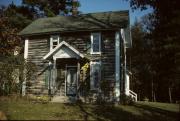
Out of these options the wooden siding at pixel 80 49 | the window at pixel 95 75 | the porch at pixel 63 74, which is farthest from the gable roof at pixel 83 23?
the window at pixel 95 75

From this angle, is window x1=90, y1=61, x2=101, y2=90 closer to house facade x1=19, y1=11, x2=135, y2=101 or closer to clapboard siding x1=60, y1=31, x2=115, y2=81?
house facade x1=19, y1=11, x2=135, y2=101

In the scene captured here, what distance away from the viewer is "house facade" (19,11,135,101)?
851 inches

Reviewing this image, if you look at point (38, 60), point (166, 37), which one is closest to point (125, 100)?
point (166, 37)

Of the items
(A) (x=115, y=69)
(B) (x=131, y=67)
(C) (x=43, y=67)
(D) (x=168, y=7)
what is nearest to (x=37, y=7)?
(B) (x=131, y=67)

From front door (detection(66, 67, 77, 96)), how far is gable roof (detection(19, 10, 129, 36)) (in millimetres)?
3675

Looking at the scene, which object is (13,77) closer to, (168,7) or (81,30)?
(81,30)

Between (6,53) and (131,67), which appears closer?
(6,53)

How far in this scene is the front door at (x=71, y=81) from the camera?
23234 millimetres

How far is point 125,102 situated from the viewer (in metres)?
20.8

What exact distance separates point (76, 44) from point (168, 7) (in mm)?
9375

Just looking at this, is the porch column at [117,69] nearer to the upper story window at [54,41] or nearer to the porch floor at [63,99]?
the porch floor at [63,99]

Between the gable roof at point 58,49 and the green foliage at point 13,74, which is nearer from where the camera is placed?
the gable roof at point 58,49

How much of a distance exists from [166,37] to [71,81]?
1024cm

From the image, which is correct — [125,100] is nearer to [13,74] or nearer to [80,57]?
[80,57]
